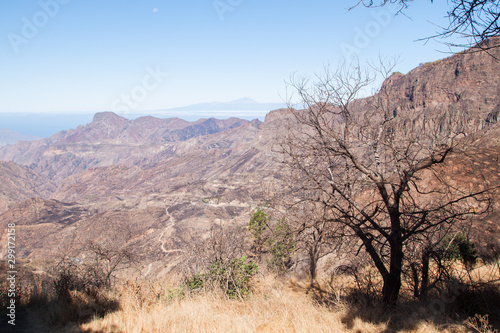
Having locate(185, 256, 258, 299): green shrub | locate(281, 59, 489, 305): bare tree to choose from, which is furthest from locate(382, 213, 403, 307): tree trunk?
locate(185, 256, 258, 299): green shrub

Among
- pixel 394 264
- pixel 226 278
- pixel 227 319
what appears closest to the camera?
pixel 227 319

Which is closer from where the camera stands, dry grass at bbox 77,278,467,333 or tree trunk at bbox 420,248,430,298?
dry grass at bbox 77,278,467,333

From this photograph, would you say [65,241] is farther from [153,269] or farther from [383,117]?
[383,117]

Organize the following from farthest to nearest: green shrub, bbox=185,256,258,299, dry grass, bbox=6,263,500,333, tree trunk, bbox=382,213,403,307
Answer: green shrub, bbox=185,256,258,299 < tree trunk, bbox=382,213,403,307 < dry grass, bbox=6,263,500,333

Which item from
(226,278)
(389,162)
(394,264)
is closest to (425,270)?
(394,264)

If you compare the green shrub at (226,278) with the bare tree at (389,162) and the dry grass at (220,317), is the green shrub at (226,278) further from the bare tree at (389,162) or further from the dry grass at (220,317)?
the bare tree at (389,162)

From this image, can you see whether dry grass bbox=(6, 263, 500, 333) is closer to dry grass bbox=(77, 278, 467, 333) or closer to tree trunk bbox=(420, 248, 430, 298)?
dry grass bbox=(77, 278, 467, 333)

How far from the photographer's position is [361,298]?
5402 mm

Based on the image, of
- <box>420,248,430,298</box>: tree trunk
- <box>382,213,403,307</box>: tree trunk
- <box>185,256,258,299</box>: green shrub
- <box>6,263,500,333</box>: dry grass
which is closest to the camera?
<box>6,263,500,333</box>: dry grass

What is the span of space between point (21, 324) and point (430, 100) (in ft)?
381

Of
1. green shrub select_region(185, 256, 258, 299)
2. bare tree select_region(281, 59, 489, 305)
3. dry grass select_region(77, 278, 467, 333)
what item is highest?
bare tree select_region(281, 59, 489, 305)

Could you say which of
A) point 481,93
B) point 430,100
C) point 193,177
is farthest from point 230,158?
point 481,93

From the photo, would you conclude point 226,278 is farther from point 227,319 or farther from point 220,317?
point 227,319

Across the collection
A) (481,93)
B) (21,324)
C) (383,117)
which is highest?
(481,93)
